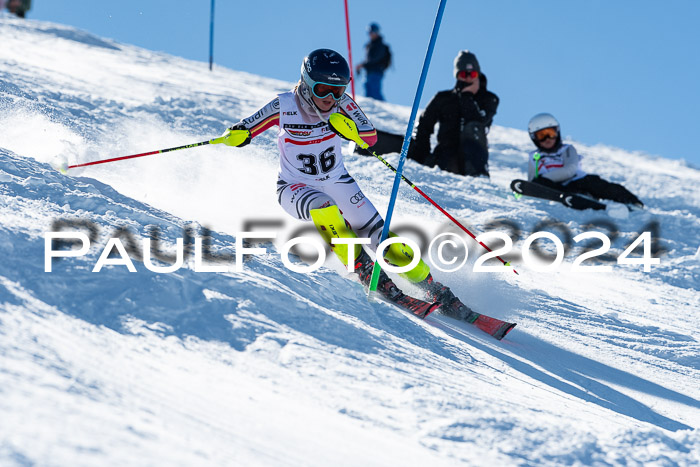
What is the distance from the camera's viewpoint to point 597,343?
482 centimetres

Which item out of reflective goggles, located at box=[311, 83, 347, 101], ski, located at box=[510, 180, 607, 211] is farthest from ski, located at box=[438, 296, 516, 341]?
ski, located at box=[510, 180, 607, 211]

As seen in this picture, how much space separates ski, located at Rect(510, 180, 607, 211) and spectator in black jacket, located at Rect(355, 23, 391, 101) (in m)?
6.28

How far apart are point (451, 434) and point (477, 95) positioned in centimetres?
700

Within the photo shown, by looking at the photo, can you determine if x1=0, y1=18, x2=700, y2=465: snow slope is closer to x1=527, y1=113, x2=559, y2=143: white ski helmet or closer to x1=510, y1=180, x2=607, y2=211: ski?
x1=510, y1=180, x2=607, y2=211: ski

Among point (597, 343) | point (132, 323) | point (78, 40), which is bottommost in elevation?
point (597, 343)

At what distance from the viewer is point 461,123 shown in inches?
349

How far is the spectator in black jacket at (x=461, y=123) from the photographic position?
29.0 feet

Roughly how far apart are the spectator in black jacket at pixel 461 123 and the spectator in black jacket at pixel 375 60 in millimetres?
5328

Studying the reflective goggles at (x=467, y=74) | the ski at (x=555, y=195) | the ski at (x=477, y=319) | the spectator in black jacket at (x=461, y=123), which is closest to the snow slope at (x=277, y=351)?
the ski at (x=477, y=319)

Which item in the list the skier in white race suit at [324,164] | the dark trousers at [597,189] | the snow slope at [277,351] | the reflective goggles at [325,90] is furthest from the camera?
the dark trousers at [597,189]

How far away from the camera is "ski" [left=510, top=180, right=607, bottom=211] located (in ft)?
26.5

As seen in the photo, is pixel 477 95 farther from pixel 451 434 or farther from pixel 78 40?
pixel 78 40

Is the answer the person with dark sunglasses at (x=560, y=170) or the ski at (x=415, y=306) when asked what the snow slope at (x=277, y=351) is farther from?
the person with dark sunglasses at (x=560, y=170)

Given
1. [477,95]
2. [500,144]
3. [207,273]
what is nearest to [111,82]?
[477,95]
